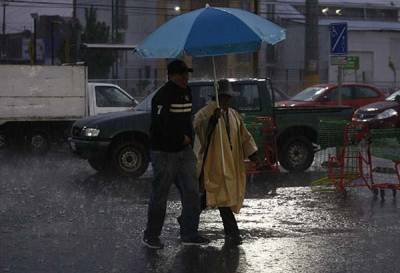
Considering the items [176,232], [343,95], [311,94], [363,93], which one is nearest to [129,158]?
[176,232]

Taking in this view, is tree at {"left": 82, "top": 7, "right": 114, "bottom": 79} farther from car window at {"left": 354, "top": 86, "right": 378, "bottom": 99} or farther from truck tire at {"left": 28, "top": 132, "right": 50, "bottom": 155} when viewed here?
truck tire at {"left": 28, "top": 132, "right": 50, "bottom": 155}

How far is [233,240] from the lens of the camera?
7.93 m

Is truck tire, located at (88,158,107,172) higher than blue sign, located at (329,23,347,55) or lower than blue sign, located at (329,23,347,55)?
lower

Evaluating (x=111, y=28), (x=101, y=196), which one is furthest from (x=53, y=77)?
(x=111, y=28)

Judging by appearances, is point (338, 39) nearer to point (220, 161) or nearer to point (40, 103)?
point (40, 103)

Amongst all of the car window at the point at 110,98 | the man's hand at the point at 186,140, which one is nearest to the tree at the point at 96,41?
the car window at the point at 110,98

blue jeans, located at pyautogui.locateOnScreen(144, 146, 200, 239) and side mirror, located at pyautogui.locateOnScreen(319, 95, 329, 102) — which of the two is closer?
blue jeans, located at pyautogui.locateOnScreen(144, 146, 200, 239)

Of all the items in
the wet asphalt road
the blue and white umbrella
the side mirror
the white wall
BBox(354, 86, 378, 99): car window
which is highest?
the white wall

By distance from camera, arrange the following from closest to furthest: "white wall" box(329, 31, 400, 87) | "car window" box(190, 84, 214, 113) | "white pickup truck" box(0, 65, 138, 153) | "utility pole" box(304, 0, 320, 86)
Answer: "car window" box(190, 84, 214, 113)
"white pickup truck" box(0, 65, 138, 153)
"utility pole" box(304, 0, 320, 86)
"white wall" box(329, 31, 400, 87)

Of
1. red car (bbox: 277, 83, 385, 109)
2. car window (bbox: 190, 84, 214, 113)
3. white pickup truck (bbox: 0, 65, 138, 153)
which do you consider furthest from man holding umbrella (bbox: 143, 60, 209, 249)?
red car (bbox: 277, 83, 385, 109)

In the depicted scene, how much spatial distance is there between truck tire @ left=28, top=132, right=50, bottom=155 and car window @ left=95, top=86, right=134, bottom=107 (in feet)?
5.07

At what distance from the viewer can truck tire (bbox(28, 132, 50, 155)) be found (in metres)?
18.3

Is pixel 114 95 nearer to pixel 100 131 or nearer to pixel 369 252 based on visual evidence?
pixel 100 131

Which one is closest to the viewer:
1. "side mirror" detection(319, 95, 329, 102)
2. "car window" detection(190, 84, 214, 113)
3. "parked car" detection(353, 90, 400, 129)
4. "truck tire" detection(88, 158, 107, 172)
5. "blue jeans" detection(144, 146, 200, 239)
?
"blue jeans" detection(144, 146, 200, 239)
